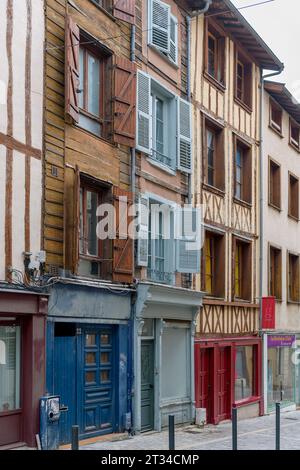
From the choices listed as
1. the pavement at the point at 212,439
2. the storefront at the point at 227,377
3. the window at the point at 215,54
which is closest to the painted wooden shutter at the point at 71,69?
the pavement at the point at 212,439

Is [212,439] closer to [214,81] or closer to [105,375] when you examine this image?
[105,375]

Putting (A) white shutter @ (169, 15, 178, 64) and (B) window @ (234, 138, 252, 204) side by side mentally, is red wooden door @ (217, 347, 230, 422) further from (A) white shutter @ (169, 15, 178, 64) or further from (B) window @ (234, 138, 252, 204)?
(A) white shutter @ (169, 15, 178, 64)

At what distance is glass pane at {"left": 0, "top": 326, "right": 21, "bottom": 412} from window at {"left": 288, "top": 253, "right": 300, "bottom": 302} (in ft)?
49.4

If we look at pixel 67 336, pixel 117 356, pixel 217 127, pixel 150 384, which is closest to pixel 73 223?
pixel 67 336

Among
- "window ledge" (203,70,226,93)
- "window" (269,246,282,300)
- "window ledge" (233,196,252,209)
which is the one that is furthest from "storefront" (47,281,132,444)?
"window" (269,246,282,300)

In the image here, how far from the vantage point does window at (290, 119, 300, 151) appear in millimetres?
26108

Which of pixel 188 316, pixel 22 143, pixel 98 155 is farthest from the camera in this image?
pixel 188 316

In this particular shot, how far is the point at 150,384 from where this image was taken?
52.5ft

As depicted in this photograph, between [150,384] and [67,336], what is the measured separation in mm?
3409

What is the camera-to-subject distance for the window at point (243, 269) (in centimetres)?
2130

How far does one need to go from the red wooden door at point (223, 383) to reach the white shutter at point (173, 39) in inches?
271

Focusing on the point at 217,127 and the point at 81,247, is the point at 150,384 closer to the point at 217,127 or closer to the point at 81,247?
the point at 81,247

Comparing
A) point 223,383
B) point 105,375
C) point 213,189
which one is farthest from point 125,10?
point 223,383

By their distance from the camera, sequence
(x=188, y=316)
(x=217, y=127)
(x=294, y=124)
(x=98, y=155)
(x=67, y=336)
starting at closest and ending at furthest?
1. (x=67, y=336)
2. (x=98, y=155)
3. (x=188, y=316)
4. (x=217, y=127)
5. (x=294, y=124)
